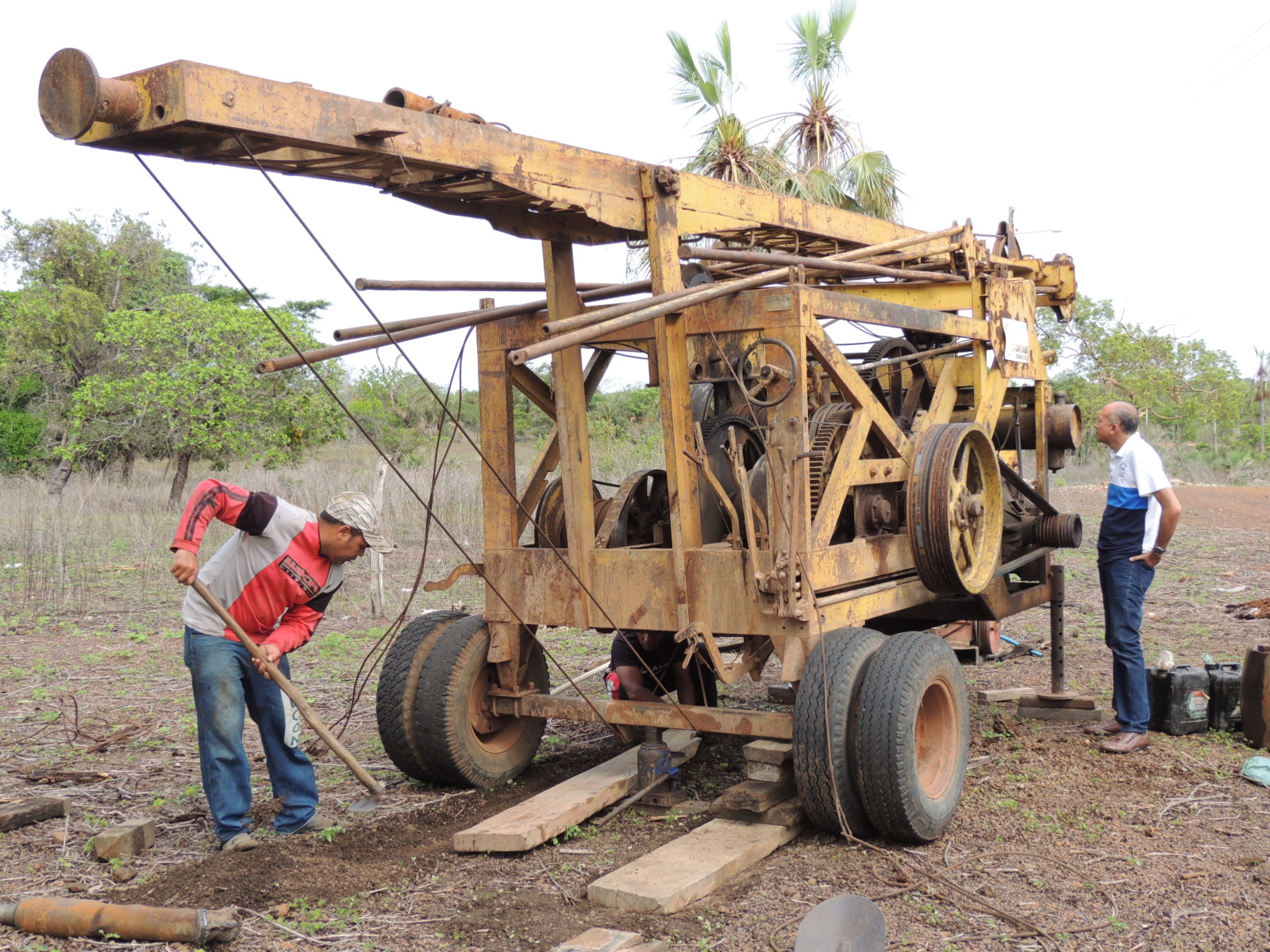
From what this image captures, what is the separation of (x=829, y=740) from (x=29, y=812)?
143 inches

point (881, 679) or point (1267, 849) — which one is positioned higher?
point (881, 679)

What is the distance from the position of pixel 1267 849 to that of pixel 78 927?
4.64 m

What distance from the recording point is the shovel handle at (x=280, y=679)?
455 cm

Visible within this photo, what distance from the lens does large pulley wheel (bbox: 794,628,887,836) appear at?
15.6 feet

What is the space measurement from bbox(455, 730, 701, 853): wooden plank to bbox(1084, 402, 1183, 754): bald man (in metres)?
2.53

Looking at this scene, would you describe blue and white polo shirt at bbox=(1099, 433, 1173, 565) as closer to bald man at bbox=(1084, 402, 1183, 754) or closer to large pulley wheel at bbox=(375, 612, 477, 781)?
bald man at bbox=(1084, 402, 1183, 754)

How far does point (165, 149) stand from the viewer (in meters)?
3.76

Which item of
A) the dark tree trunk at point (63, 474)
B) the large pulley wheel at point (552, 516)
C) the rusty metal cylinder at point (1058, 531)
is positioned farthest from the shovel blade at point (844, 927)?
the dark tree trunk at point (63, 474)

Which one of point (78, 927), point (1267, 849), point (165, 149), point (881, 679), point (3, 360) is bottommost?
point (1267, 849)

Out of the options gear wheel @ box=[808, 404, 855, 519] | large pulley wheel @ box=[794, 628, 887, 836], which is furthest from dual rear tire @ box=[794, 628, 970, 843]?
gear wheel @ box=[808, 404, 855, 519]

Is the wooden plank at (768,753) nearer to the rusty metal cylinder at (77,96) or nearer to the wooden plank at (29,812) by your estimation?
the wooden plank at (29,812)

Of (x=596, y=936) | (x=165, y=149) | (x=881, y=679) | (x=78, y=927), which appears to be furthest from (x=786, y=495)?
(x=78, y=927)

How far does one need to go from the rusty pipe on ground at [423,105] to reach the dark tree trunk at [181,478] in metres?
15.3

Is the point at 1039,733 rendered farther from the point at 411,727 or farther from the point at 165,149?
the point at 165,149
